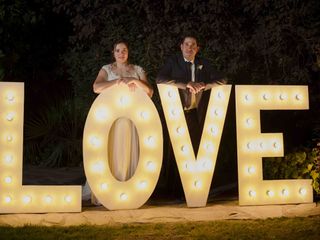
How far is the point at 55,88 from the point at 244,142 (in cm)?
850

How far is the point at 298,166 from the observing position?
6.67 m

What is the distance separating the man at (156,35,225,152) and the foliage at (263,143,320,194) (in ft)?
3.86

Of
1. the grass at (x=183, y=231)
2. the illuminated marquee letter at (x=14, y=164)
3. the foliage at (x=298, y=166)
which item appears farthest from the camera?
the foliage at (x=298, y=166)

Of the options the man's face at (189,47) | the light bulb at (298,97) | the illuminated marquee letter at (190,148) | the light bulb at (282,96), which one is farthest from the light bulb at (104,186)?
the light bulb at (298,97)

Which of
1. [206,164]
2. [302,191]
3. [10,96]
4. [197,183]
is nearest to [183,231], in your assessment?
[197,183]

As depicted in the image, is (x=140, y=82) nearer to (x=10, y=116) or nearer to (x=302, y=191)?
(x=10, y=116)

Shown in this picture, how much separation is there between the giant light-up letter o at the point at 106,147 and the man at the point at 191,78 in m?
0.46

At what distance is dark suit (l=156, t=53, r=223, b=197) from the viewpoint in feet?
19.7

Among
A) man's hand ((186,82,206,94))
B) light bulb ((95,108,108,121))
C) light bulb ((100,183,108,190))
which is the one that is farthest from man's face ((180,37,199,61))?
light bulb ((100,183,108,190))

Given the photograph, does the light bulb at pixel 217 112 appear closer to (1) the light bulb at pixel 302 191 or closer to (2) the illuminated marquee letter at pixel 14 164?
(1) the light bulb at pixel 302 191

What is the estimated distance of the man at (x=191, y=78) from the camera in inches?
234

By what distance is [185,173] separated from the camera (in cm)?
577

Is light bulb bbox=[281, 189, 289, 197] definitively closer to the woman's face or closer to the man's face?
the man's face

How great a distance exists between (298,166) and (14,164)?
3.44 m
